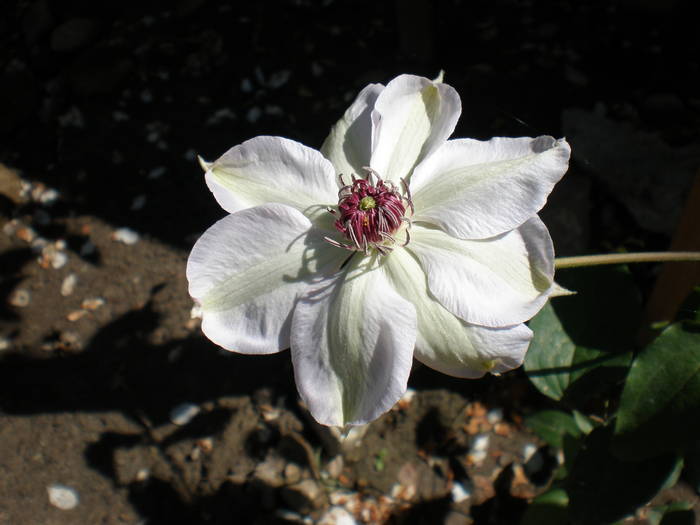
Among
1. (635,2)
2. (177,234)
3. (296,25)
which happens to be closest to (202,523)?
(177,234)

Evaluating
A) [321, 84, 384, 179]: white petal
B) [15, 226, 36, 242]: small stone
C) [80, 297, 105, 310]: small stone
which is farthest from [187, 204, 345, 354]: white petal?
[15, 226, 36, 242]: small stone

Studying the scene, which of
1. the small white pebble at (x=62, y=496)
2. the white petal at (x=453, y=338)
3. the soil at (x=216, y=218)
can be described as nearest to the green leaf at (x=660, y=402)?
the white petal at (x=453, y=338)

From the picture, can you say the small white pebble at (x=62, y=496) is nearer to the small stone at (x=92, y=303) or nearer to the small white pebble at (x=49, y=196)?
the small stone at (x=92, y=303)

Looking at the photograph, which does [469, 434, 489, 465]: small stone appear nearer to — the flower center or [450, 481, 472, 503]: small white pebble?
[450, 481, 472, 503]: small white pebble

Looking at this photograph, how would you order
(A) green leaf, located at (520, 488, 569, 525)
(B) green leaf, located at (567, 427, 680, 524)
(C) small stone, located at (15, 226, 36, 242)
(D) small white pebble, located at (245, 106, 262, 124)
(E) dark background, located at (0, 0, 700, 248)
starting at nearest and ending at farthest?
(B) green leaf, located at (567, 427, 680, 524) < (A) green leaf, located at (520, 488, 569, 525) < (E) dark background, located at (0, 0, 700, 248) < (C) small stone, located at (15, 226, 36, 242) < (D) small white pebble, located at (245, 106, 262, 124)

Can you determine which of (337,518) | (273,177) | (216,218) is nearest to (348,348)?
(273,177)

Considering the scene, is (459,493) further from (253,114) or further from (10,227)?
(10,227)
